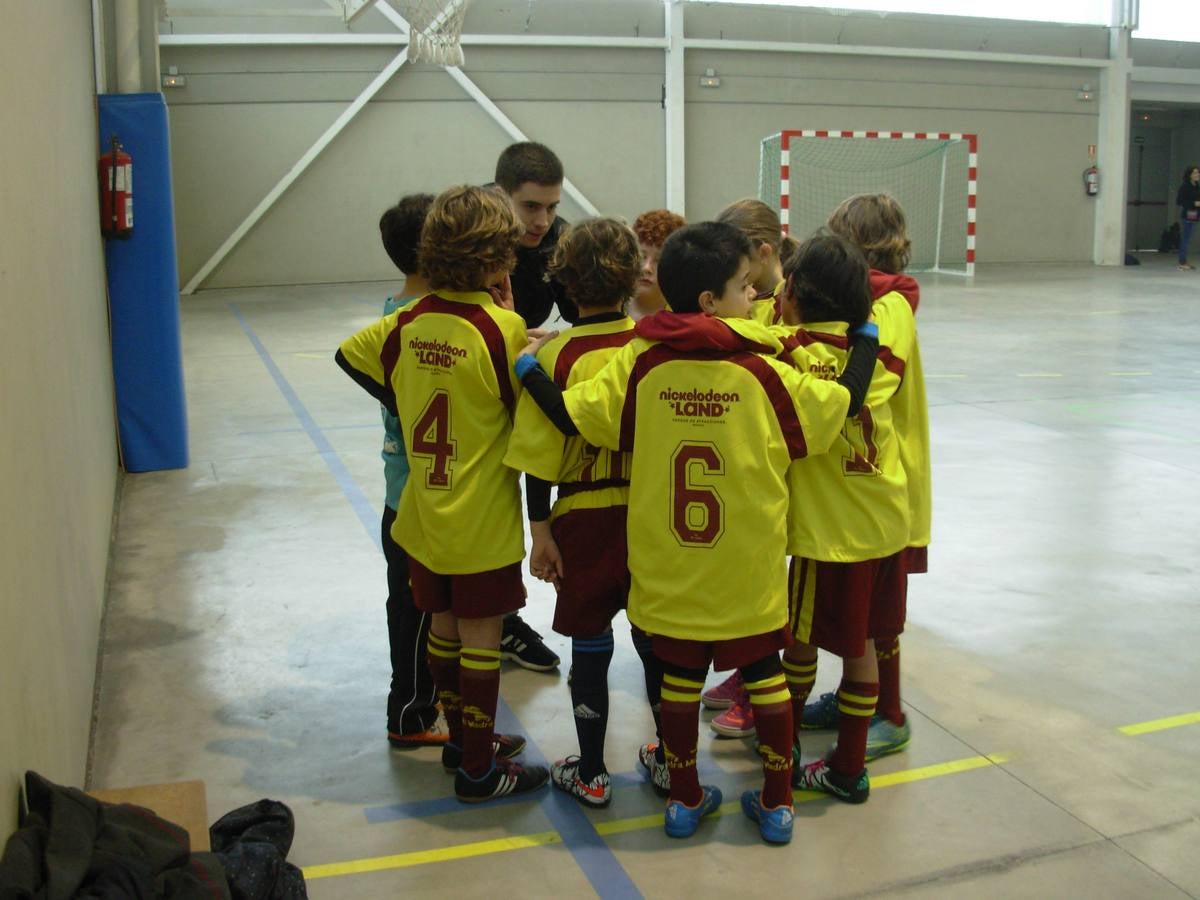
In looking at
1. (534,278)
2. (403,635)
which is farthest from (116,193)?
(403,635)

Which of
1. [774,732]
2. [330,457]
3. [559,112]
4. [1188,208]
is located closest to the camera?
[774,732]

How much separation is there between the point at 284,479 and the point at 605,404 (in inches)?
158

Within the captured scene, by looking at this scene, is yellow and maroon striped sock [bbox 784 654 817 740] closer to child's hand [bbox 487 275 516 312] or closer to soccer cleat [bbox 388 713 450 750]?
soccer cleat [bbox 388 713 450 750]

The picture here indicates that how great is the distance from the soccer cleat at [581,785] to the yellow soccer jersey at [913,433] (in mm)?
942

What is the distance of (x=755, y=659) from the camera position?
2.46 meters

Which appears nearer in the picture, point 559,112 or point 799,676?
point 799,676

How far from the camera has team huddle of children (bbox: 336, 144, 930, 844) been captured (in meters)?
2.41

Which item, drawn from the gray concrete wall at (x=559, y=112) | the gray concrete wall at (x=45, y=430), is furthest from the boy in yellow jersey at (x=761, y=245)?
the gray concrete wall at (x=559, y=112)

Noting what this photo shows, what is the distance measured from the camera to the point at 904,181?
1956cm

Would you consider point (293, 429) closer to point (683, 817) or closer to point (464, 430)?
point (464, 430)

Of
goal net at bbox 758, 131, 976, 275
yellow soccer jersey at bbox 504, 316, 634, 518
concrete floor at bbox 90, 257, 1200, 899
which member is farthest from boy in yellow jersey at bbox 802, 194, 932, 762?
goal net at bbox 758, 131, 976, 275

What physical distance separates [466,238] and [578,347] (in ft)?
1.13

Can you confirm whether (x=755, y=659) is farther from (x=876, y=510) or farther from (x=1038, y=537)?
(x=1038, y=537)

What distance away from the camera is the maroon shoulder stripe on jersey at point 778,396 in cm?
237
